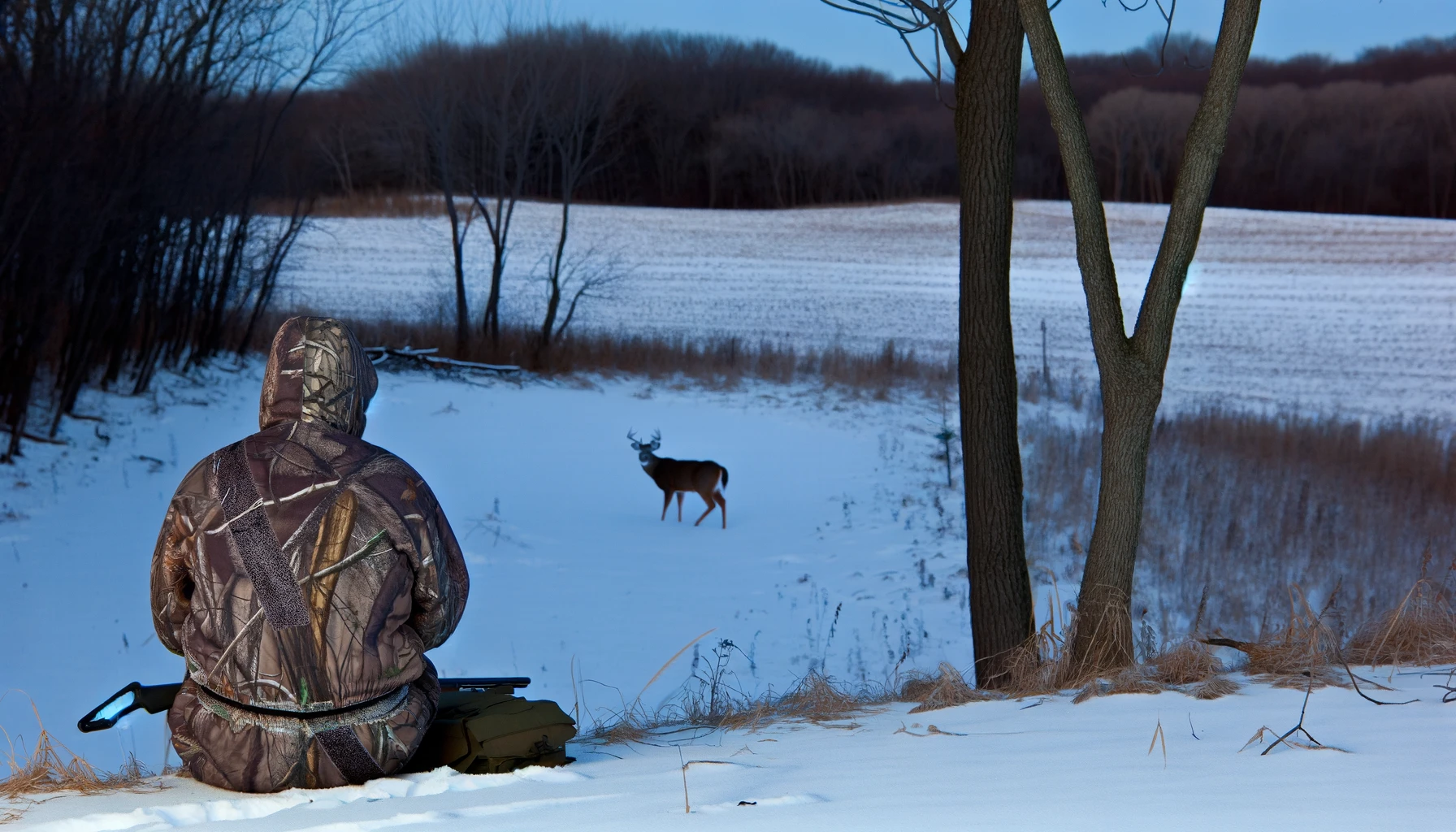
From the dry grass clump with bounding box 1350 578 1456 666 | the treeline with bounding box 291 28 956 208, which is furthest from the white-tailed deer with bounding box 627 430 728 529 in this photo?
the treeline with bounding box 291 28 956 208

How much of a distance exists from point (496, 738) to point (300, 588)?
70 cm

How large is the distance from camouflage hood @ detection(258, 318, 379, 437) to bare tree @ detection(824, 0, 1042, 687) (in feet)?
12.3

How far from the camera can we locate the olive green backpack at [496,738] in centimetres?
324

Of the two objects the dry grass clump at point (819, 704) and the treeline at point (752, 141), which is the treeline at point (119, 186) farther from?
the treeline at point (752, 141)

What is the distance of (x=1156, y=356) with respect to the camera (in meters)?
5.11

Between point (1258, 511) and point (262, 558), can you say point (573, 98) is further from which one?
point (262, 558)

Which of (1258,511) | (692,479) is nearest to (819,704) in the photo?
(692,479)

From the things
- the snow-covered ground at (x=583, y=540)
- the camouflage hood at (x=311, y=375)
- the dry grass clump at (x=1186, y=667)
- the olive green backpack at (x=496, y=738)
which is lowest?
the snow-covered ground at (x=583, y=540)

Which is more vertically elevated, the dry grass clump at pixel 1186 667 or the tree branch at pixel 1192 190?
the tree branch at pixel 1192 190

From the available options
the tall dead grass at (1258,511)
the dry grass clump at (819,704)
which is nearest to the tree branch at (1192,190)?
the dry grass clump at (819,704)

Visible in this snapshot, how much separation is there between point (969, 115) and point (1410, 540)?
7.11 meters

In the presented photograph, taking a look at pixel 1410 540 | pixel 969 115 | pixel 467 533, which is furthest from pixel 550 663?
pixel 1410 540

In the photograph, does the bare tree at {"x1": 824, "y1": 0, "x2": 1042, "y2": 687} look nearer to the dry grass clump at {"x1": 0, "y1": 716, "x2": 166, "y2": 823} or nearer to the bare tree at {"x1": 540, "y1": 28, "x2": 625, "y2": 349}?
the dry grass clump at {"x1": 0, "y1": 716, "x2": 166, "y2": 823}

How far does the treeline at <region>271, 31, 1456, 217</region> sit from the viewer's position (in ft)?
155
